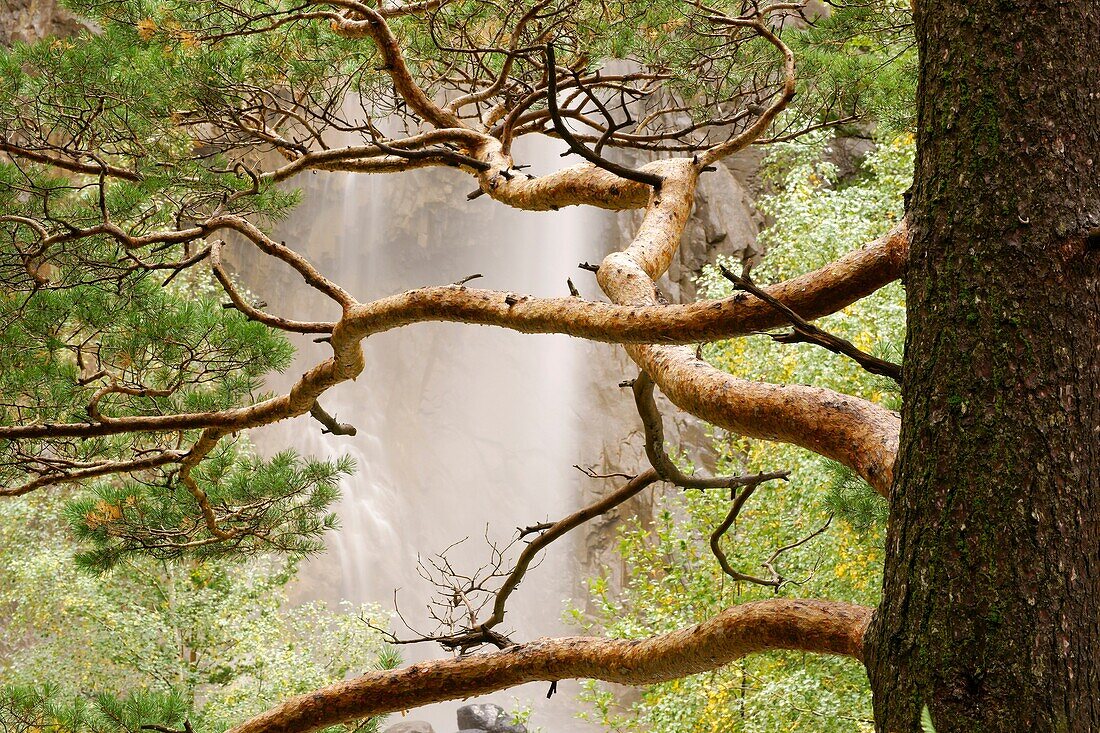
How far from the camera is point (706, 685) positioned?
390 cm

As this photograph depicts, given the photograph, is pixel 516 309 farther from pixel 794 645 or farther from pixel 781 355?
pixel 781 355

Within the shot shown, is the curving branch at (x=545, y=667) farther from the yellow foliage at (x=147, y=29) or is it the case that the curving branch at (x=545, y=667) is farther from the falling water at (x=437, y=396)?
the falling water at (x=437, y=396)

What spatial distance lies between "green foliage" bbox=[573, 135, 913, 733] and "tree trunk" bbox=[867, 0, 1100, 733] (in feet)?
8.63

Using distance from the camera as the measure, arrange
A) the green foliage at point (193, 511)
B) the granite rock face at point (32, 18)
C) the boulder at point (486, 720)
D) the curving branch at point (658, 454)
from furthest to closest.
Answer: the granite rock face at point (32, 18) < the boulder at point (486, 720) < the green foliage at point (193, 511) < the curving branch at point (658, 454)

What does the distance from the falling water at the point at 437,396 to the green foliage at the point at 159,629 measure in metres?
3.43

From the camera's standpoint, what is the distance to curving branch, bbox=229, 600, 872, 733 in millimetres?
1184

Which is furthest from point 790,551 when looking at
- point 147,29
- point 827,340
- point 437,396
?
point 437,396

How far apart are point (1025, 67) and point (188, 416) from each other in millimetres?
1532

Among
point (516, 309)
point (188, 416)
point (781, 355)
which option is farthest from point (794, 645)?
point (781, 355)

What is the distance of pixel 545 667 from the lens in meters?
1.42

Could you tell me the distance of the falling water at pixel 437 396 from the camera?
8.77 m

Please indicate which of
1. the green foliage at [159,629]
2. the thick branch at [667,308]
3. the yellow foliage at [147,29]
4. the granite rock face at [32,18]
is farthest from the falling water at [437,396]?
the thick branch at [667,308]

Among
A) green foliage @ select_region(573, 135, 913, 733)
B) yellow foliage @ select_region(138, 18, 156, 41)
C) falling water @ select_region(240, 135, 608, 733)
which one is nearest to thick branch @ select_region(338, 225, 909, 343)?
yellow foliage @ select_region(138, 18, 156, 41)

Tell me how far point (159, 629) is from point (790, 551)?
10.5ft
